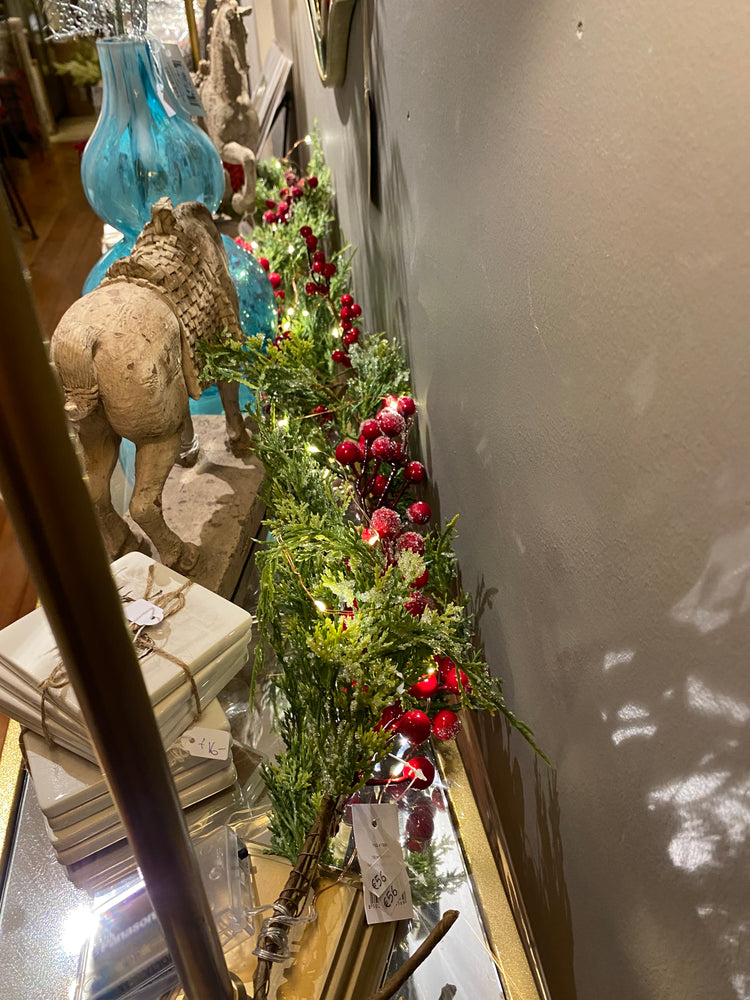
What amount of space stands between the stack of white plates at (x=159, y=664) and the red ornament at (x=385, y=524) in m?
0.19

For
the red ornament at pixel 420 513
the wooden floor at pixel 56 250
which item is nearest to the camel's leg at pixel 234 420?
the wooden floor at pixel 56 250

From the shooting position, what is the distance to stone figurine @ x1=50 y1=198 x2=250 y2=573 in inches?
35.7

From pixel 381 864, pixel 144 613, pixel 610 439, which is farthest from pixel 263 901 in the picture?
pixel 610 439

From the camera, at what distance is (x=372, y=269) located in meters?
1.52

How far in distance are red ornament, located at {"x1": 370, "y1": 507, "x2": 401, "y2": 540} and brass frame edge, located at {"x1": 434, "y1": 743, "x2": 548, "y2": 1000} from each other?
31 cm

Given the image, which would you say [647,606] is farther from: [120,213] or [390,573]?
[120,213]

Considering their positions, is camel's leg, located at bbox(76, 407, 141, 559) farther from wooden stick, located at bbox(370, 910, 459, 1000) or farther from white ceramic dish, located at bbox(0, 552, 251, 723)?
wooden stick, located at bbox(370, 910, 459, 1000)

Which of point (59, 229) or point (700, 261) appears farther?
point (59, 229)

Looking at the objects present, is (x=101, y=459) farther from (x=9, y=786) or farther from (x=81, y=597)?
(x=81, y=597)

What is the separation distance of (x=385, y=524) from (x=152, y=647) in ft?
0.98

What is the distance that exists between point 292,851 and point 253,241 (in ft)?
5.36

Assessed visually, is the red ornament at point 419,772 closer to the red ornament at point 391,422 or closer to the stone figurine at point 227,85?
the red ornament at point 391,422

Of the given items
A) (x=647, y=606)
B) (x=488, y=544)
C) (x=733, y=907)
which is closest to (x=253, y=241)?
(x=488, y=544)

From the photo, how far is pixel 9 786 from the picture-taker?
1005 mm
